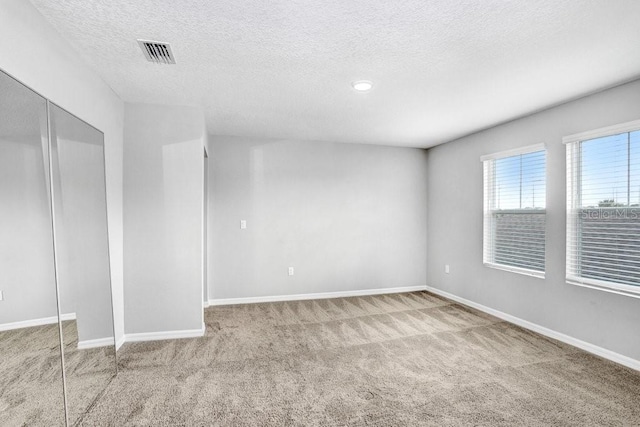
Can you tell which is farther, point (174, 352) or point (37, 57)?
point (174, 352)

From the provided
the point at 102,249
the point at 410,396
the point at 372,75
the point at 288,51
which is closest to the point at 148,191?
the point at 102,249

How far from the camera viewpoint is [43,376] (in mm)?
1726

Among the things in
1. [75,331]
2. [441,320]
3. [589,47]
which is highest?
[589,47]

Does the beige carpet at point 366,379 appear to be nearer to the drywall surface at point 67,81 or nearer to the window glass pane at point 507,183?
the drywall surface at point 67,81

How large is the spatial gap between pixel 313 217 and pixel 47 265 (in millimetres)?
3615

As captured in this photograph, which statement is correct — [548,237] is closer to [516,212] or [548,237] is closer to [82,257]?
[516,212]

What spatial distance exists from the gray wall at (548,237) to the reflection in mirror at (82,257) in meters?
4.23

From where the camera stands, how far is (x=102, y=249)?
2580 millimetres

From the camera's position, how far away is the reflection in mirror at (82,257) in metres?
1.93

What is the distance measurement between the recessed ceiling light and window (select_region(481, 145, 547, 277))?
7.01 ft

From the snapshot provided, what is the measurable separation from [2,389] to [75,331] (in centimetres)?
61

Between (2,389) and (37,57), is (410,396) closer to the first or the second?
(2,389)

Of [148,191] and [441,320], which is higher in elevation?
[148,191]

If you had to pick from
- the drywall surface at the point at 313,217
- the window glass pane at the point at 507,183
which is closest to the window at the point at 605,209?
the window glass pane at the point at 507,183
